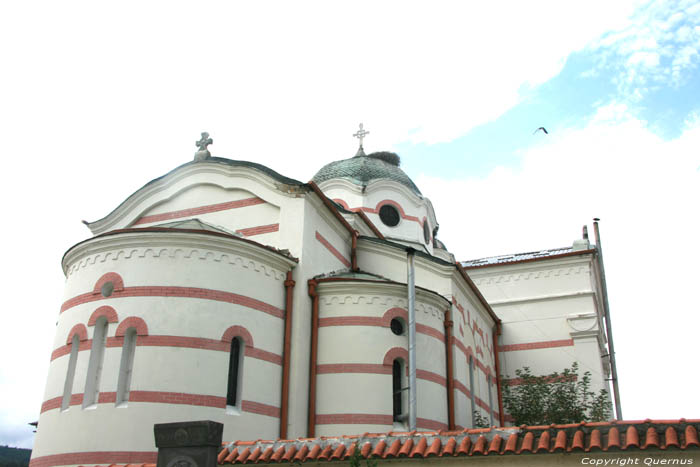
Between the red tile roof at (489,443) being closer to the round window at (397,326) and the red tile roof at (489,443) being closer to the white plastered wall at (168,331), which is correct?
the white plastered wall at (168,331)

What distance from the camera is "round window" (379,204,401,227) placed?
81.1 ft

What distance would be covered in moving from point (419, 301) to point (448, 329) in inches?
51.1

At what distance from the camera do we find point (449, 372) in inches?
646

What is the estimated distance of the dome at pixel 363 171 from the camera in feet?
83.7

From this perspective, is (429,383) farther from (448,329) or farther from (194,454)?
(194,454)

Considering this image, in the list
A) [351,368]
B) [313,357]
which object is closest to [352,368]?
[351,368]

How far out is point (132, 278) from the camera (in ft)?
44.1

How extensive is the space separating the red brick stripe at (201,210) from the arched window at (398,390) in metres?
5.14

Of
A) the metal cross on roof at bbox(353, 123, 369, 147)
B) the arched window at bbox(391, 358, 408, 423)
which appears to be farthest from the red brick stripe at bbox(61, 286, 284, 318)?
the metal cross on roof at bbox(353, 123, 369, 147)

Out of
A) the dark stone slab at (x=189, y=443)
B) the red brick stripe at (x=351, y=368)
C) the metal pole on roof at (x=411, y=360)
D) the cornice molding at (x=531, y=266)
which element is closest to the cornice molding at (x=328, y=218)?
the metal pole on roof at (x=411, y=360)

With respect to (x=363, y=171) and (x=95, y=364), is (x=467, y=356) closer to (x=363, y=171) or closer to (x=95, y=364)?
(x=363, y=171)

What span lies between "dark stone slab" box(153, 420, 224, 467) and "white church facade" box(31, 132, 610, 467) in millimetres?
5001

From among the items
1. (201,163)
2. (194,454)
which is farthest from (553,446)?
(201,163)

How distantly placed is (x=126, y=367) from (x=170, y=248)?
8.21ft
